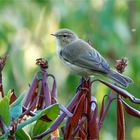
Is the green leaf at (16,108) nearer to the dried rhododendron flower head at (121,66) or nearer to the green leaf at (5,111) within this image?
the green leaf at (5,111)

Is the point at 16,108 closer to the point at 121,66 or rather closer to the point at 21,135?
the point at 21,135

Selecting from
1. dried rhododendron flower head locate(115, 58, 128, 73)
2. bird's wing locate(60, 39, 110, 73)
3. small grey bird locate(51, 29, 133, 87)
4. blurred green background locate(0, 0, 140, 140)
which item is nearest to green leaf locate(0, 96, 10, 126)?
dried rhododendron flower head locate(115, 58, 128, 73)

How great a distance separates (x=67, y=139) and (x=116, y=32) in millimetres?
3493

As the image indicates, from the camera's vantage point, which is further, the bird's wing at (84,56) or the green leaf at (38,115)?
the bird's wing at (84,56)

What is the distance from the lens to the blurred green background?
4508 millimetres

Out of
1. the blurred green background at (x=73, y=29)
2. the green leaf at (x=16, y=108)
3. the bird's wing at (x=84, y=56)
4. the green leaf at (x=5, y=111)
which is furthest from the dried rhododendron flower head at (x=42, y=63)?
the blurred green background at (x=73, y=29)

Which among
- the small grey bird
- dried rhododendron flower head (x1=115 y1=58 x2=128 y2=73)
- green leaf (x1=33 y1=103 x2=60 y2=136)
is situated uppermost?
the small grey bird

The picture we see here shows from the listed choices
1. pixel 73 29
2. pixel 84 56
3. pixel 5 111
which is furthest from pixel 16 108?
pixel 73 29

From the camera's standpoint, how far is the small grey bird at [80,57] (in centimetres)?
357

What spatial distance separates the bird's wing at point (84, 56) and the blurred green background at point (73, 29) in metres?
0.24

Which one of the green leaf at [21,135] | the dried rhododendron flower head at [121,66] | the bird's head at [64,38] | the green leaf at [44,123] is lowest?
the green leaf at [21,135]

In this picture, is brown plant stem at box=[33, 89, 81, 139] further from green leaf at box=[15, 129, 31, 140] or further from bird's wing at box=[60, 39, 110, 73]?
bird's wing at box=[60, 39, 110, 73]

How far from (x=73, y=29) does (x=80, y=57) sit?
1284mm

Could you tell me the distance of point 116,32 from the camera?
4.93 meters
